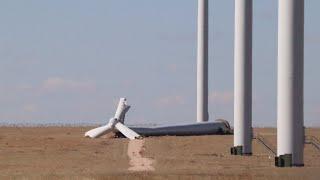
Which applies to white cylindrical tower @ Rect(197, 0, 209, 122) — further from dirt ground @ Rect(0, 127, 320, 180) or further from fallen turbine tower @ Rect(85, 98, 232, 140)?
dirt ground @ Rect(0, 127, 320, 180)

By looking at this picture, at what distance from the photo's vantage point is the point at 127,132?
79625 mm

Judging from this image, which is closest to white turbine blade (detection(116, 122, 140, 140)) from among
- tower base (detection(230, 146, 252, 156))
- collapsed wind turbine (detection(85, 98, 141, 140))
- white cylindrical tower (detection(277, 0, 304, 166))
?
collapsed wind turbine (detection(85, 98, 141, 140))

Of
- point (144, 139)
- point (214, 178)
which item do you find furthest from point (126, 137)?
point (214, 178)

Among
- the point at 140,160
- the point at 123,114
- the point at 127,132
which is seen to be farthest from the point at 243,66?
the point at 123,114

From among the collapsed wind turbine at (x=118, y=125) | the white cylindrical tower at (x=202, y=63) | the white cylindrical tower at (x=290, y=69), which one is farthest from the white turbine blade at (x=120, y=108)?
the white cylindrical tower at (x=290, y=69)

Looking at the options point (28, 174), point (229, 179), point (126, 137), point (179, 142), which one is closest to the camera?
point (229, 179)

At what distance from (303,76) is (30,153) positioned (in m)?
21.8

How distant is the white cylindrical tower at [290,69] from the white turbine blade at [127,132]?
33.2 metres

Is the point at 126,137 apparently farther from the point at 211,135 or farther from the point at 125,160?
the point at 125,160

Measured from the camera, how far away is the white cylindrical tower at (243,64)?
198 feet

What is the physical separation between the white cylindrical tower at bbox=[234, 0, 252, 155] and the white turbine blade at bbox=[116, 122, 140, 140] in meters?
18.7

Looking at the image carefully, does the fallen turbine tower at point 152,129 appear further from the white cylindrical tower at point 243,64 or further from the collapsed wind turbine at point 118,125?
the white cylindrical tower at point 243,64

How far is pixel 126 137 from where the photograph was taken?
80188 millimetres

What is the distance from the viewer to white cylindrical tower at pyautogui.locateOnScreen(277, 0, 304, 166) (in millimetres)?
45594
